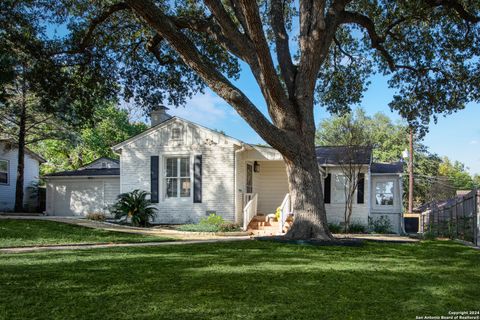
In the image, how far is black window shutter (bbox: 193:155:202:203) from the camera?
16.9 metres

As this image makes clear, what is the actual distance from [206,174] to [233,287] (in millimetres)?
12587

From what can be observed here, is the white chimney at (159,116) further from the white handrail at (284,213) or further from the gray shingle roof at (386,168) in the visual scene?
the gray shingle roof at (386,168)

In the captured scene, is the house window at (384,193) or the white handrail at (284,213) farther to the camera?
the house window at (384,193)

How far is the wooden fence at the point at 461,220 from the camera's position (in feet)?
36.2

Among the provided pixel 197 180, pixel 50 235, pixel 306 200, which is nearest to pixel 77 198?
pixel 197 180

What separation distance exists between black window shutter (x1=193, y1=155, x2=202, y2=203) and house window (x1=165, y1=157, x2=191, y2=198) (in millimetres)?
415

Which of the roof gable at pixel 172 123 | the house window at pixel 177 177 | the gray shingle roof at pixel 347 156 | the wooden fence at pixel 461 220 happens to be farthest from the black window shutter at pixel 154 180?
the wooden fence at pixel 461 220

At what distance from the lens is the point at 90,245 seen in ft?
32.6

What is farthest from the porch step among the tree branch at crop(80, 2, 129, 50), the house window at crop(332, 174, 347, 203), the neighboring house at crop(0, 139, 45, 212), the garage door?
the neighboring house at crop(0, 139, 45, 212)

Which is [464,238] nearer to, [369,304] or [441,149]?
[369,304]

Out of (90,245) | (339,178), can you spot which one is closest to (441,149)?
(339,178)

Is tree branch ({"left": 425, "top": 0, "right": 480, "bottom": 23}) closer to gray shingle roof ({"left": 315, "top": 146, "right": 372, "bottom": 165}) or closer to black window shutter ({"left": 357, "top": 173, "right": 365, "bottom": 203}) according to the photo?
gray shingle roof ({"left": 315, "top": 146, "right": 372, "bottom": 165})

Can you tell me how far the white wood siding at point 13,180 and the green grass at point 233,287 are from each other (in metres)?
20.0

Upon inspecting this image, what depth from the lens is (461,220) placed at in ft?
42.8
